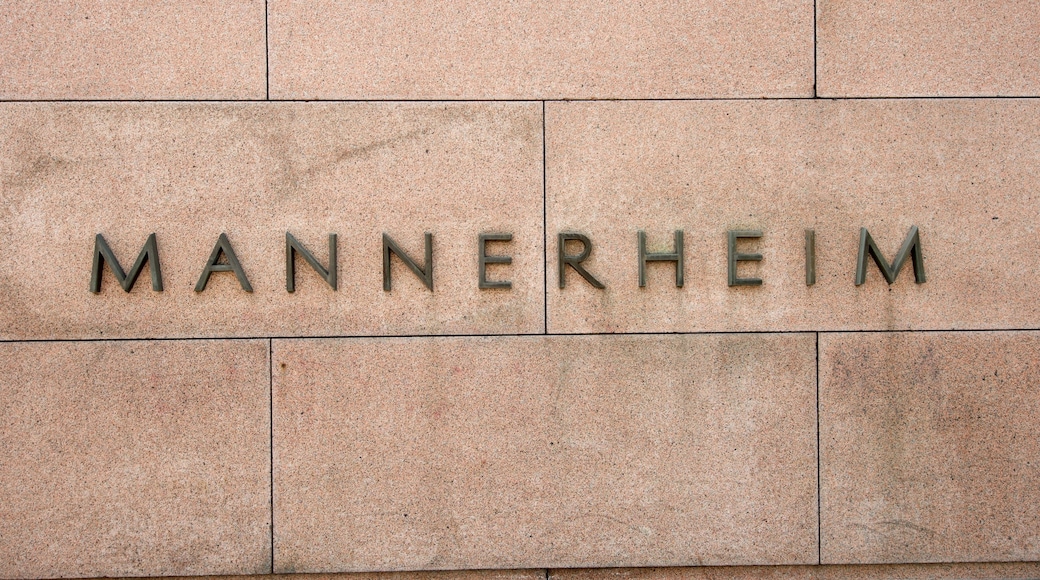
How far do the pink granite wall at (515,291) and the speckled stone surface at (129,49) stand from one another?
0.02 meters

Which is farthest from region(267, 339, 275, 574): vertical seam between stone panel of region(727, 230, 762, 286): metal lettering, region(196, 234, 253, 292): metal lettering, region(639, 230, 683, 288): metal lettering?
region(727, 230, 762, 286): metal lettering

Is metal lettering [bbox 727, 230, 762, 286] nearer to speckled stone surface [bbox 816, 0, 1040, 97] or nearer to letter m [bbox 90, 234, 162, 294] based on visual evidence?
speckled stone surface [bbox 816, 0, 1040, 97]

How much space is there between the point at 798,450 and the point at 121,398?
12.3 ft

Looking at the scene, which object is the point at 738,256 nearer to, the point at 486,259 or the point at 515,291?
the point at 515,291

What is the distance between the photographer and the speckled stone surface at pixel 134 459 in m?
4.11

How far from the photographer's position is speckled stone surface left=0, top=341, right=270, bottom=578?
4109 millimetres

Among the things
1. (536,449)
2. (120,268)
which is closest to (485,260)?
(536,449)

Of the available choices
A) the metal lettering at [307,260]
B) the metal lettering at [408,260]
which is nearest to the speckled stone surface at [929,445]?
the metal lettering at [408,260]

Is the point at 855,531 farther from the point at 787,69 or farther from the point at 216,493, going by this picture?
the point at 216,493

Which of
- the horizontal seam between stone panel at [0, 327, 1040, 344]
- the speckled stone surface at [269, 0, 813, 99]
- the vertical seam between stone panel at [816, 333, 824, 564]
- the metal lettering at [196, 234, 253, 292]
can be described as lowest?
the vertical seam between stone panel at [816, 333, 824, 564]

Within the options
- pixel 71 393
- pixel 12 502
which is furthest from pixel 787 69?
pixel 12 502

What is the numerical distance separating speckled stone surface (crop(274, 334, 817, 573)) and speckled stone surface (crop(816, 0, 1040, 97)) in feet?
4.96

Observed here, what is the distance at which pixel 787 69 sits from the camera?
13.8 feet

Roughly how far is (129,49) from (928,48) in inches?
174
